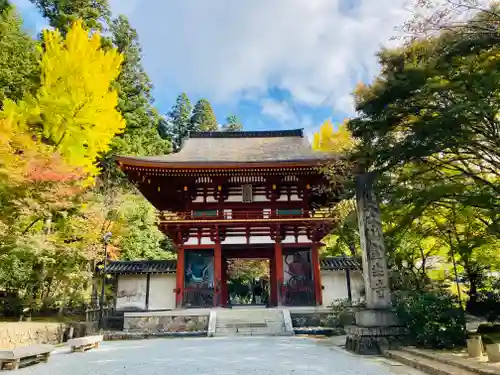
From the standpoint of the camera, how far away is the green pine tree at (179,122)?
4428 centimetres

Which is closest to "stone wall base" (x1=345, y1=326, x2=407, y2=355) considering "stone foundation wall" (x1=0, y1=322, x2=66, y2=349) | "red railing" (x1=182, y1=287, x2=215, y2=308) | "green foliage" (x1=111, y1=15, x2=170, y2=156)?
"red railing" (x1=182, y1=287, x2=215, y2=308)

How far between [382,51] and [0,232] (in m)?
11.1

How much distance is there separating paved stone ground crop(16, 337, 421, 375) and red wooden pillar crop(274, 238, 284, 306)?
5.50 m

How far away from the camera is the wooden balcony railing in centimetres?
Result: 1472

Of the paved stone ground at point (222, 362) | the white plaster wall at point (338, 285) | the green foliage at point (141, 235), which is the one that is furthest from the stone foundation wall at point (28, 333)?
the white plaster wall at point (338, 285)

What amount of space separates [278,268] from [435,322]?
8583 mm

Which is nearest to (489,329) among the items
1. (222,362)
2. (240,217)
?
(222,362)

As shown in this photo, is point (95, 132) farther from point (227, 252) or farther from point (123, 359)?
point (123, 359)

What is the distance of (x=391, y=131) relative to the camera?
7.71 meters

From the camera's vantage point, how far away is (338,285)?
16062 millimetres

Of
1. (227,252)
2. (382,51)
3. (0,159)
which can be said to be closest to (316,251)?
(227,252)

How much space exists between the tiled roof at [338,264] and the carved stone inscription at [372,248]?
784 centimetres

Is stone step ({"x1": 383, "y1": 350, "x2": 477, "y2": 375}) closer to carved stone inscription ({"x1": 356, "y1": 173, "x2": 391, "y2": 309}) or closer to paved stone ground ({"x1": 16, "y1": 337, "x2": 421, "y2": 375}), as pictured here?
paved stone ground ({"x1": 16, "y1": 337, "x2": 421, "y2": 375})

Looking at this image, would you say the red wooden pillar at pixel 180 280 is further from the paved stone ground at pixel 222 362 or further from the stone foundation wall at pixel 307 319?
the paved stone ground at pixel 222 362
